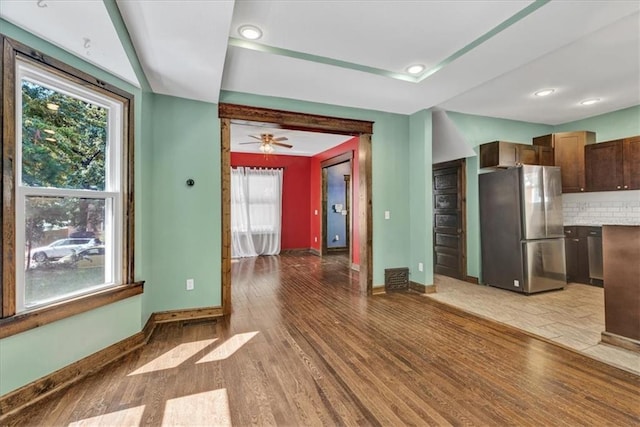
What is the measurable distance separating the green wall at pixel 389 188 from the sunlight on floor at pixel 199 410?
276 centimetres

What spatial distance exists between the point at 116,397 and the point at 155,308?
4.38ft

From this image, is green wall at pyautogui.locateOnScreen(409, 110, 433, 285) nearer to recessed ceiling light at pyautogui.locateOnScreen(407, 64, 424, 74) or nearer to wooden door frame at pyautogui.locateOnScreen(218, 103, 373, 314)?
wooden door frame at pyautogui.locateOnScreen(218, 103, 373, 314)

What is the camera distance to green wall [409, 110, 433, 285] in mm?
4203

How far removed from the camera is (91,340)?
2232 mm

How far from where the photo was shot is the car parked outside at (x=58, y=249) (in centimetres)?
198

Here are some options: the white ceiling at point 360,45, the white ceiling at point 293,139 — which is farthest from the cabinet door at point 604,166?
the white ceiling at point 293,139

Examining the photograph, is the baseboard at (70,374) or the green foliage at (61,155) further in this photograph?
the green foliage at (61,155)

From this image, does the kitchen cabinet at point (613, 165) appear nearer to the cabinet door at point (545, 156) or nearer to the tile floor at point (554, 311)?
the cabinet door at point (545, 156)

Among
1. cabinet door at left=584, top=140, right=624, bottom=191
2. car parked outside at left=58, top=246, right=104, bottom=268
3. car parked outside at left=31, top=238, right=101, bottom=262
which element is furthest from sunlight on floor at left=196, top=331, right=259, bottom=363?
cabinet door at left=584, top=140, right=624, bottom=191

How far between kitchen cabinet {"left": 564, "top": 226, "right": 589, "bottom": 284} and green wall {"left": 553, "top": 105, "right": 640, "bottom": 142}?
4.91ft

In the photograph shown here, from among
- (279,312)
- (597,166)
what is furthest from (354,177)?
(597,166)

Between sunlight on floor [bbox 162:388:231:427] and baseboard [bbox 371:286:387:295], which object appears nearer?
sunlight on floor [bbox 162:388:231:427]

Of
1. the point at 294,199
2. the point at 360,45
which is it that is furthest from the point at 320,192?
the point at 360,45

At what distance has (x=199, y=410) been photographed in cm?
179
